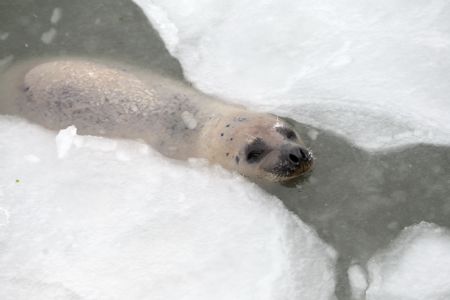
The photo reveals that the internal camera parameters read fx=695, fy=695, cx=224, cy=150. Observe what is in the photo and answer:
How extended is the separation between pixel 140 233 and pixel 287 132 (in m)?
1.05

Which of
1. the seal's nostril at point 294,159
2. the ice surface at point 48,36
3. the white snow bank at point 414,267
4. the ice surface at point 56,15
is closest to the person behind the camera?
the white snow bank at point 414,267

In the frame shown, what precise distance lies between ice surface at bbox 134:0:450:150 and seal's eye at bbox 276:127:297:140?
157 millimetres

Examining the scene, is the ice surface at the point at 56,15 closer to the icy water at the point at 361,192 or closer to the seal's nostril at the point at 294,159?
the icy water at the point at 361,192

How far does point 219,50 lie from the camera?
15.0 feet

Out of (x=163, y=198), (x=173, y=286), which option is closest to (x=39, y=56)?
(x=163, y=198)

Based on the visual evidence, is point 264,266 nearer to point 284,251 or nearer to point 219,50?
point 284,251

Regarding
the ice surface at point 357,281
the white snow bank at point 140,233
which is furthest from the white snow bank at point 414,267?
the white snow bank at point 140,233

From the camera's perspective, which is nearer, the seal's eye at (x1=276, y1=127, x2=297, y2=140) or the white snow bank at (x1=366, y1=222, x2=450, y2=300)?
the white snow bank at (x1=366, y1=222, x2=450, y2=300)

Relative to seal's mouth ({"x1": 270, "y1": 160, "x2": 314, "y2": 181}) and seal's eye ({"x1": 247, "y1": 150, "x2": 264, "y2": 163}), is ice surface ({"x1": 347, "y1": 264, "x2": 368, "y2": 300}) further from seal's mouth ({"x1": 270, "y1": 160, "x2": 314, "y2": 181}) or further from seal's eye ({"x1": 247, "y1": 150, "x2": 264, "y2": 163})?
seal's eye ({"x1": 247, "y1": 150, "x2": 264, "y2": 163})

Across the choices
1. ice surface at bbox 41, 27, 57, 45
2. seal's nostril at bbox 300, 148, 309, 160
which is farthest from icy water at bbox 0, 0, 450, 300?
ice surface at bbox 41, 27, 57, 45

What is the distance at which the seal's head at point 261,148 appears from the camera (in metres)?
3.86

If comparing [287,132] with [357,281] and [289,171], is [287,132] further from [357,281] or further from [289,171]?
[357,281]

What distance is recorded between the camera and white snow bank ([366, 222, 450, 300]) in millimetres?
3281

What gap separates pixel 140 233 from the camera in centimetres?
360
